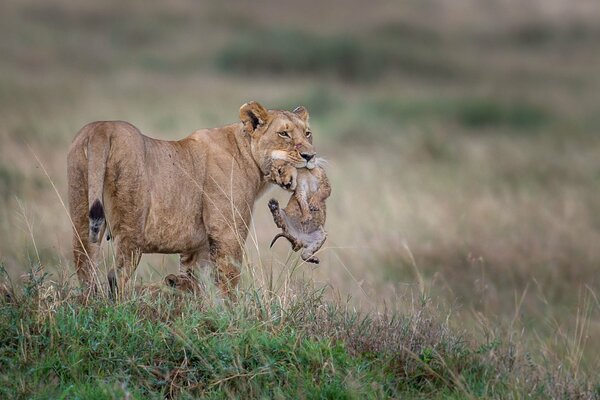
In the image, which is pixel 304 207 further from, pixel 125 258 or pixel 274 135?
pixel 125 258

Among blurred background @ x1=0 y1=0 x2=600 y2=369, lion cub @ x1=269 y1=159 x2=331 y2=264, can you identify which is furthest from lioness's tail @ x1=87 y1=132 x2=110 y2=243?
lion cub @ x1=269 y1=159 x2=331 y2=264

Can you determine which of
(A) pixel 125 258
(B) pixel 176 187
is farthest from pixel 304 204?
(A) pixel 125 258

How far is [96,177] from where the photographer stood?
5.60 m

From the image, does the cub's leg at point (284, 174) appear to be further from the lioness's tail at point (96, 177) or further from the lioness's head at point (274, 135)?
the lioness's tail at point (96, 177)

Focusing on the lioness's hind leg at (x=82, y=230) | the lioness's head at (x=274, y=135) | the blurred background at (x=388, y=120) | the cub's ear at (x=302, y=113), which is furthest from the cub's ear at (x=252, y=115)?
the lioness's hind leg at (x=82, y=230)

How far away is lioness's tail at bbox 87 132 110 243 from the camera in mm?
5426

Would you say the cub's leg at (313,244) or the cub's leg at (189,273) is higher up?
the cub's leg at (313,244)

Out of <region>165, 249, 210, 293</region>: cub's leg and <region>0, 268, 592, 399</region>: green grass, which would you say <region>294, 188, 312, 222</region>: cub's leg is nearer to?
<region>0, 268, 592, 399</region>: green grass

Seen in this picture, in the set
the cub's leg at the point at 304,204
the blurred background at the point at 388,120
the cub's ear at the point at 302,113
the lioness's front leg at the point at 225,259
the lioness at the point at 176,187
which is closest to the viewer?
the lioness at the point at 176,187

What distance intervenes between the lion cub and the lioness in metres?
0.07

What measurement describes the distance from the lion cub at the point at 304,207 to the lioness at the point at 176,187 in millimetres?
72

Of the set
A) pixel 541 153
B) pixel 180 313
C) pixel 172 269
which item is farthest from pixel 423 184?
pixel 180 313

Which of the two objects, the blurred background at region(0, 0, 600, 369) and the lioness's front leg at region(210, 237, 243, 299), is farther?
the blurred background at region(0, 0, 600, 369)

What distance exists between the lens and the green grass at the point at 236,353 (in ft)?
16.9
